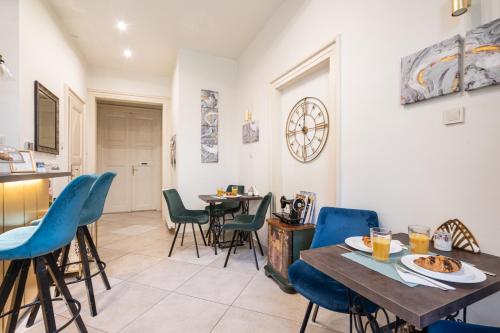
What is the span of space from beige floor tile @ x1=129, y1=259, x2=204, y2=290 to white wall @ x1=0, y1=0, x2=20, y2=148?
180 cm

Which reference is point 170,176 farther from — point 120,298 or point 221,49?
point 120,298

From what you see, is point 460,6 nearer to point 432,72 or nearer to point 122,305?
point 432,72

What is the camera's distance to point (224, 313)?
5.97ft

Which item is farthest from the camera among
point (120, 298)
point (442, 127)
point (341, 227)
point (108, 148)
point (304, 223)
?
point (108, 148)

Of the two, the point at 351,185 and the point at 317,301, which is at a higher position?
the point at 351,185

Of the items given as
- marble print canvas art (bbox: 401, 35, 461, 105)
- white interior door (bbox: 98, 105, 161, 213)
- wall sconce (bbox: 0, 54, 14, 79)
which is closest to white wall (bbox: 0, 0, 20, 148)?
wall sconce (bbox: 0, 54, 14, 79)

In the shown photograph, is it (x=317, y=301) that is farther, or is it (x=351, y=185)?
(x=351, y=185)

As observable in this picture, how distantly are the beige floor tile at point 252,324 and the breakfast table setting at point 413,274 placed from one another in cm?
77

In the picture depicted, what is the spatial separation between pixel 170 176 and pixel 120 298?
3226 millimetres

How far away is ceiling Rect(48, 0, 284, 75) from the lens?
9.49 ft

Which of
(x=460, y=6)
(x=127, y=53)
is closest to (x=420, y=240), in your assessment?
(x=460, y=6)

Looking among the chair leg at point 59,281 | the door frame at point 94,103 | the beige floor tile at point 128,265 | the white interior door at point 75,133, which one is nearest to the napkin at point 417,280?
the chair leg at point 59,281

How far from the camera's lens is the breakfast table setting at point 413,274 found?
685 mm

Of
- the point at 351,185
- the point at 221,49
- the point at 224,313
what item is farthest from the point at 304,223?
the point at 221,49
